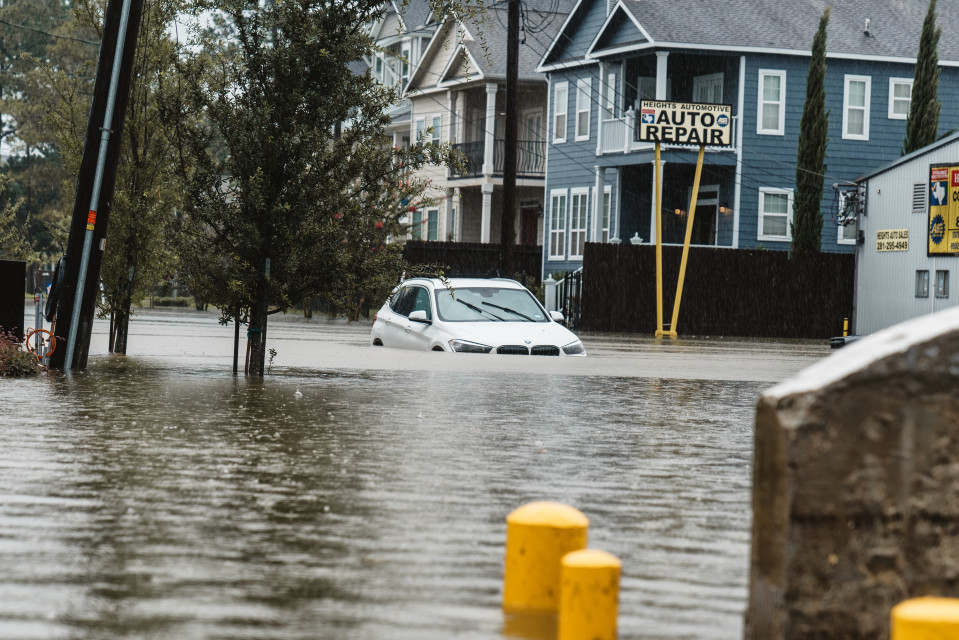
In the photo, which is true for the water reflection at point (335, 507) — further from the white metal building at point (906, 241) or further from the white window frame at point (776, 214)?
the white window frame at point (776, 214)

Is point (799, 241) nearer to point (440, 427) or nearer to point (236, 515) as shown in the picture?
point (440, 427)

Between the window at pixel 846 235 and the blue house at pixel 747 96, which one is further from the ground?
the blue house at pixel 747 96

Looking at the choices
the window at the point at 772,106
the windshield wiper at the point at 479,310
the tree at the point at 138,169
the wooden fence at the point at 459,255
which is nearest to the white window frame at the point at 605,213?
the wooden fence at the point at 459,255

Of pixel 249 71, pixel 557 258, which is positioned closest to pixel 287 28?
pixel 249 71

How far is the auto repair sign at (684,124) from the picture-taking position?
109 ft

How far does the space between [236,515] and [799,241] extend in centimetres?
3206

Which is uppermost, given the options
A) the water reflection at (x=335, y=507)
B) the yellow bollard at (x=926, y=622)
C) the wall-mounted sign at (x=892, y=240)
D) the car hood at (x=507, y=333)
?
the wall-mounted sign at (x=892, y=240)

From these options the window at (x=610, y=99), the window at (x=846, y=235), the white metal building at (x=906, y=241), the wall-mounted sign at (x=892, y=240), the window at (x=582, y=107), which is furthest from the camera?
the window at (x=582, y=107)

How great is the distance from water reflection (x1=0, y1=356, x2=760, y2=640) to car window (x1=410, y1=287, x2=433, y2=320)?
24.4 feet

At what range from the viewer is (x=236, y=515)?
264 inches

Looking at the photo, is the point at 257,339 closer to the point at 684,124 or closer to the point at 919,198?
the point at 684,124

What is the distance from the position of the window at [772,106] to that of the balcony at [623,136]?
2.65 feet

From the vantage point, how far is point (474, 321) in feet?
67.8

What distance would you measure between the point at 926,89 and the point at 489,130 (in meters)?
15.0
